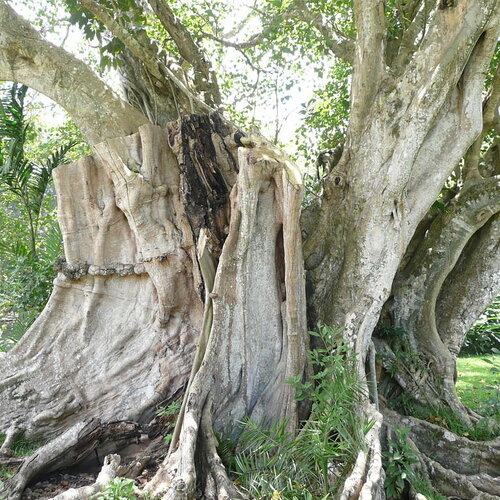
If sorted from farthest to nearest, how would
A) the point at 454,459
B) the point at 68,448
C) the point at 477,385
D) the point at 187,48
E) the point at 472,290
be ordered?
the point at 477,385
the point at 187,48
the point at 472,290
the point at 454,459
the point at 68,448

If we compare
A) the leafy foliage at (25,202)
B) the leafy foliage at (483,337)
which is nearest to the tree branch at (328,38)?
the leafy foliage at (25,202)

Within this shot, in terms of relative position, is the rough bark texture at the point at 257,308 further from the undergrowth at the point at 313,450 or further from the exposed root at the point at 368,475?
the exposed root at the point at 368,475

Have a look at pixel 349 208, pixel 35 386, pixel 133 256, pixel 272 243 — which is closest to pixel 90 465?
pixel 35 386

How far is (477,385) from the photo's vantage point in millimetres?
8625

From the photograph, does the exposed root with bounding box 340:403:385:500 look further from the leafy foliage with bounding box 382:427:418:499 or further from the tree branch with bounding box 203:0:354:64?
the tree branch with bounding box 203:0:354:64

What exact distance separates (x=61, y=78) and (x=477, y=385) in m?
7.26

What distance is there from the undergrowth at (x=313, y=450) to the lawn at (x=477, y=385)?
6.74ft

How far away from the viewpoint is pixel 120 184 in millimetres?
5340

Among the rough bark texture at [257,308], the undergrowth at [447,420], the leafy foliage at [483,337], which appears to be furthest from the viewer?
the leafy foliage at [483,337]

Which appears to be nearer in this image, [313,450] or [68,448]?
[313,450]

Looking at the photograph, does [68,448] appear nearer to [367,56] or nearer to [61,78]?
[61,78]

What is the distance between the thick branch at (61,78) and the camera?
546 centimetres

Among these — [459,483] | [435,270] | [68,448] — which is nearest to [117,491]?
[68,448]

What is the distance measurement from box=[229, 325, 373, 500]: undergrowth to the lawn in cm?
206
